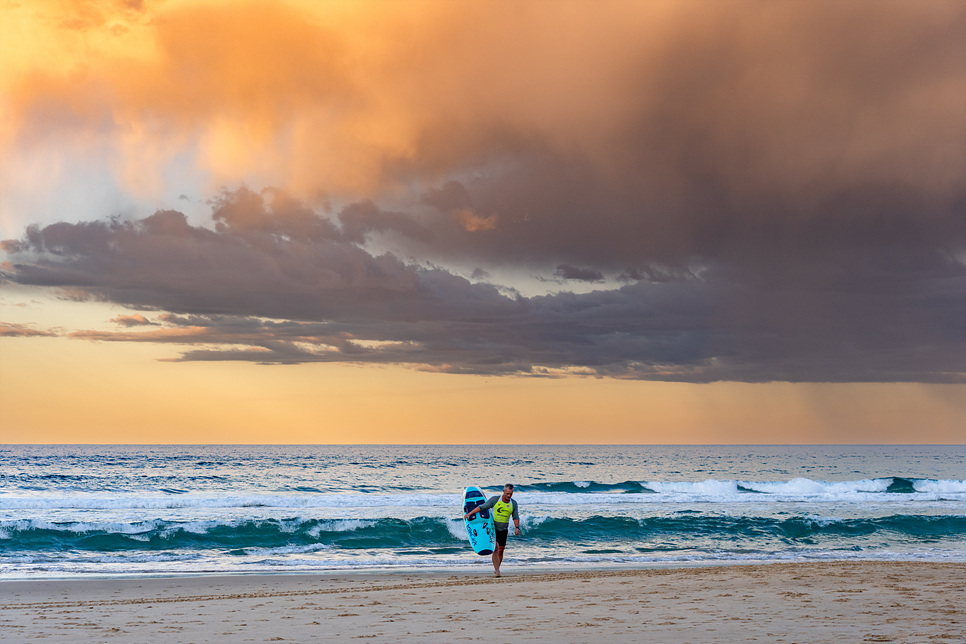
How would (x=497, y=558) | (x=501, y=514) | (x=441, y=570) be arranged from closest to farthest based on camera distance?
(x=501, y=514), (x=497, y=558), (x=441, y=570)

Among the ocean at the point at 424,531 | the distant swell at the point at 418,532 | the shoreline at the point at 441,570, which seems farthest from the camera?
the distant swell at the point at 418,532

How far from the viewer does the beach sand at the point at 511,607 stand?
1047 cm

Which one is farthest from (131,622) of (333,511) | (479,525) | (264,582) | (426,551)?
(333,511)

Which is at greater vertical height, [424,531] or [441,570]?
[441,570]

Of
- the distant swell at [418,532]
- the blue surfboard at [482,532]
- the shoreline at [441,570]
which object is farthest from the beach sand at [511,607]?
the distant swell at [418,532]

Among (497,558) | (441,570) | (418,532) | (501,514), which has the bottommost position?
(418,532)

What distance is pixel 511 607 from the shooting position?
42.2ft

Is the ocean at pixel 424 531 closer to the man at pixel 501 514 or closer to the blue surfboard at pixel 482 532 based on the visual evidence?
the blue surfboard at pixel 482 532

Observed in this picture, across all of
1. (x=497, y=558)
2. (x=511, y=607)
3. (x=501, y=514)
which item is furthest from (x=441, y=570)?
(x=511, y=607)

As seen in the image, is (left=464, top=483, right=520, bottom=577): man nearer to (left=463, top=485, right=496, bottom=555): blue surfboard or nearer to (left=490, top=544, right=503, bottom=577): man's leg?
(left=490, top=544, right=503, bottom=577): man's leg

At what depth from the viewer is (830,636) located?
990cm

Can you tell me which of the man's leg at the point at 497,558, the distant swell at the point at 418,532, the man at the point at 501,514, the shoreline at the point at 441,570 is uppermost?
the man at the point at 501,514

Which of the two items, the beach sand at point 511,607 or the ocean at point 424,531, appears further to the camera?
the ocean at point 424,531

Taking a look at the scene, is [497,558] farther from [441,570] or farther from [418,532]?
[418,532]
